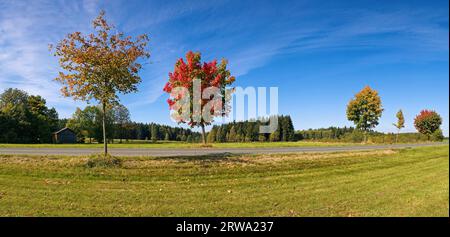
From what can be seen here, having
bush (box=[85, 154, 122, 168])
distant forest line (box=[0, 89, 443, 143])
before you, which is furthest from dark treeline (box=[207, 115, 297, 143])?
bush (box=[85, 154, 122, 168])

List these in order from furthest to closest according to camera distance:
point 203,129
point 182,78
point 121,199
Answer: point 203,129 → point 182,78 → point 121,199

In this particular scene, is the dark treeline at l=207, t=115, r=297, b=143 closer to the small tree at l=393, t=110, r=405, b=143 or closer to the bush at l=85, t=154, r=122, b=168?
the small tree at l=393, t=110, r=405, b=143

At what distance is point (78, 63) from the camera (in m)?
13.2

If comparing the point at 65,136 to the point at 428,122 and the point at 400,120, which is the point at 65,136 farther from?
the point at 428,122

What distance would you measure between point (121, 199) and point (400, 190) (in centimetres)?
858

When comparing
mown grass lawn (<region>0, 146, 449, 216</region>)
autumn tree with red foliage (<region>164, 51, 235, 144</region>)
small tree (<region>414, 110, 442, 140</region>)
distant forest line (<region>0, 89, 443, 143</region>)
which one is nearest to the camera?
mown grass lawn (<region>0, 146, 449, 216</region>)

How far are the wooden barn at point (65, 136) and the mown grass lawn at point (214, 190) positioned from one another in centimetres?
5698

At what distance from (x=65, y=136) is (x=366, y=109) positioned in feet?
206

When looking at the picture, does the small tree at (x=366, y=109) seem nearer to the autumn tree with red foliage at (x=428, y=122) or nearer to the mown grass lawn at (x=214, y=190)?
the autumn tree with red foliage at (x=428, y=122)

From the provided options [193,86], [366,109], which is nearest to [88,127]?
[193,86]

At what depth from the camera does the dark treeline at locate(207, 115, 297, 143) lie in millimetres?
83688

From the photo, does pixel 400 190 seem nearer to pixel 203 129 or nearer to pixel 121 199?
pixel 121 199

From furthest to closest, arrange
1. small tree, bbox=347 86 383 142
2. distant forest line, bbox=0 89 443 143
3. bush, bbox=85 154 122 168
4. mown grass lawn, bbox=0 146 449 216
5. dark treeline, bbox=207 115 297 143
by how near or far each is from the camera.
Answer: dark treeline, bbox=207 115 297 143 < distant forest line, bbox=0 89 443 143 < small tree, bbox=347 86 383 142 < bush, bbox=85 154 122 168 < mown grass lawn, bbox=0 146 449 216
